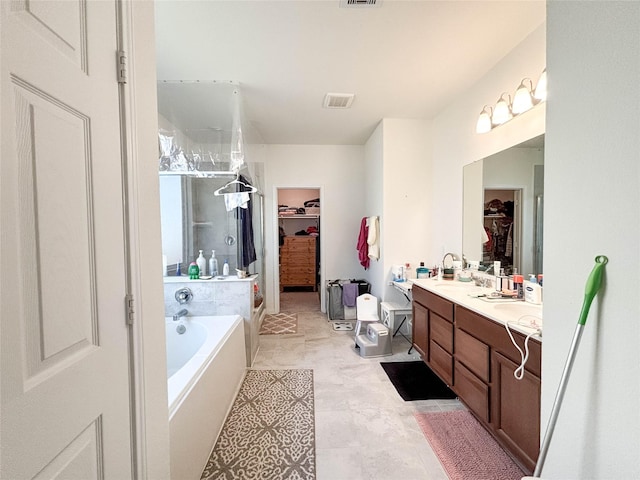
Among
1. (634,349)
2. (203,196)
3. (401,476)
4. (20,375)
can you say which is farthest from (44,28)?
(203,196)

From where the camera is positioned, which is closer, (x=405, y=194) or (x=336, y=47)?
(x=336, y=47)

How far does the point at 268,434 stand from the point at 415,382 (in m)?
1.32

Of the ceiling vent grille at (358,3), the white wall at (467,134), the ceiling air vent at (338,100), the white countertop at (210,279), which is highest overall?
the ceiling vent grille at (358,3)

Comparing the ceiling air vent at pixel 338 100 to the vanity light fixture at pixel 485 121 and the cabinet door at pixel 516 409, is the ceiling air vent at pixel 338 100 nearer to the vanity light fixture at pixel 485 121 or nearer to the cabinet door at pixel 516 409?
the vanity light fixture at pixel 485 121

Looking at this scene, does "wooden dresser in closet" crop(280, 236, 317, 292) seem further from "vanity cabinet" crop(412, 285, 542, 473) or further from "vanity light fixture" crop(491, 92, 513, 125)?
"vanity light fixture" crop(491, 92, 513, 125)

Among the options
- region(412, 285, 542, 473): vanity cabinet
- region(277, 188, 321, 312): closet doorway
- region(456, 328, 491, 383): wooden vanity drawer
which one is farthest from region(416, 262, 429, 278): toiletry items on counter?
region(277, 188, 321, 312): closet doorway

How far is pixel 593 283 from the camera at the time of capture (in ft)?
2.51

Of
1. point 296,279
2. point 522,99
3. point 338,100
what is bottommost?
point 296,279

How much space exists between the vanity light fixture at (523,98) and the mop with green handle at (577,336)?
1602 millimetres

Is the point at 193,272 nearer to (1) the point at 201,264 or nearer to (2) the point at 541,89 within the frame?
(1) the point at 201,264

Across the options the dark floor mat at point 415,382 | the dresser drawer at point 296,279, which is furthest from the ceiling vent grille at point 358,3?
the dresser drawer at point 296,279

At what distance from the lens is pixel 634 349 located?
0.70 meters

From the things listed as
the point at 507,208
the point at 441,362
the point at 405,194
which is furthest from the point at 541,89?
the point at 441,362

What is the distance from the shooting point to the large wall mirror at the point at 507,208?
6.47 feet
